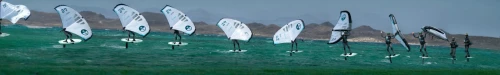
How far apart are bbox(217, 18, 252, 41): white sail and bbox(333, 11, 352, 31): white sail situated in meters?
9.68

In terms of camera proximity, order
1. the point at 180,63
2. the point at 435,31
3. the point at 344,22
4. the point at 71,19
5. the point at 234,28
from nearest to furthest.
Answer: the point at 344,22 < the point at 435,31 < the point at 71,19 < the point at 180,63 < the point at 234,28

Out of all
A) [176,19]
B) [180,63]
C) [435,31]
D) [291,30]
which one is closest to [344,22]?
[291,30]

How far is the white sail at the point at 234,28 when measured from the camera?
147 feet

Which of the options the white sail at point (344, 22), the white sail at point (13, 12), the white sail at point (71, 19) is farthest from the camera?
the white sail at point (71, 19)

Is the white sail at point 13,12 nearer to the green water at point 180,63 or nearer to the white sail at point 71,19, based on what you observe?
the white sail at point 71,19

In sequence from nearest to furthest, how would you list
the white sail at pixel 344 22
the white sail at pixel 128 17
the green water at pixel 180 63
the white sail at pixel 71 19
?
the green water at pixel 180 63 < the white sail at pixel 344 22 < the white sail at pixel 71 19 < the white sail at pixel 128 17

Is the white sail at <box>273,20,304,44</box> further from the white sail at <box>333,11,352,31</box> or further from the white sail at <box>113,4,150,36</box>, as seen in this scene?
the white sail at <box>113,4,150,36</box>

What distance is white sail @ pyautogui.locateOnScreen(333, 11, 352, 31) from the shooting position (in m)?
36.4

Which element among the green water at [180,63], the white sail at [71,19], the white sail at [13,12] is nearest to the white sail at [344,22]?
the green water at [180,63]

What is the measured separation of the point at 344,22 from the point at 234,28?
10906 millimetres

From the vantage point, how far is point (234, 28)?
147 ft

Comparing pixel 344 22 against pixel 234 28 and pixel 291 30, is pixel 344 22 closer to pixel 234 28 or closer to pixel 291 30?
pixel 291 30

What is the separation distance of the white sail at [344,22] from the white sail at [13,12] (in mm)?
21059

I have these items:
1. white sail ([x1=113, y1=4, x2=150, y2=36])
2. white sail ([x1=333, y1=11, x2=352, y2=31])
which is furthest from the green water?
white sail ([x1=333, y1=11, x2=352, y2=31])
